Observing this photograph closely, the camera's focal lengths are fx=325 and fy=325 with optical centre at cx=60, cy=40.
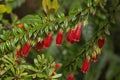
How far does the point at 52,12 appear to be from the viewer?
5.02ft

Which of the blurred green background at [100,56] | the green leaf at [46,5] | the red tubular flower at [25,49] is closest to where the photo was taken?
the red tubular flower at [25,49]

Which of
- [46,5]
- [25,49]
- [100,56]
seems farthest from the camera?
[100,56]

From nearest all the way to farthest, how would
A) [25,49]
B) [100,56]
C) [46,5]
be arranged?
[25,49], [46,5], [100,56]

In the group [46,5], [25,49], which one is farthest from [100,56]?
[25,49]

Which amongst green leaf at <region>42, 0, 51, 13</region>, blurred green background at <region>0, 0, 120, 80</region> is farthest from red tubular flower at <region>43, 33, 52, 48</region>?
blurred green background at <region>0, 0, 120, 80</region>

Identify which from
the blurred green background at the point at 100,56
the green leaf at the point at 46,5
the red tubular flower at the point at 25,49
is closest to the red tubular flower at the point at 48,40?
the red tubular flower at the point at 25,49

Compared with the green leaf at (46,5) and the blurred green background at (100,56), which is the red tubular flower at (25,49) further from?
the blurred green background at (100,56)

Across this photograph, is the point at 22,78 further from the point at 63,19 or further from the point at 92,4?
the point at 92,4

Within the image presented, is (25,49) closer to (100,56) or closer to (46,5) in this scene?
(46,5)

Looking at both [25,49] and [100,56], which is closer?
[25,49]

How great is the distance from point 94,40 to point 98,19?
487 mm

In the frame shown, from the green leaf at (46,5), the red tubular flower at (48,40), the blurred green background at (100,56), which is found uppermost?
the green leaf at (46,5)

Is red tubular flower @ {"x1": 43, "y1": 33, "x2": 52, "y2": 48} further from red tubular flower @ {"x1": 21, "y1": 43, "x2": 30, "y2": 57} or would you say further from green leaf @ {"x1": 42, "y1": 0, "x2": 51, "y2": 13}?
green leaf @ {"x1": 42, "y1": 0, "x2": 51, "y2": 13}

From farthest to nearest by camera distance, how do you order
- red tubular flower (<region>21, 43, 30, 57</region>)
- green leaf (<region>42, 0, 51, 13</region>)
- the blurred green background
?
1. the blurred green background
2. green leaf (<region>42, 0, 51, 13</region>)
3. red tubular flower (<region>21, 43, 30, 57</region>)
